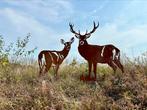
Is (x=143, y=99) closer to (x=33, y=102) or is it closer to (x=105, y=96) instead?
(x=105, y=96)

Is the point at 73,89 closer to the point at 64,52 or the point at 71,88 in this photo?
the point at 71,88

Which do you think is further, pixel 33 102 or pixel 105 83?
pixel 105 83

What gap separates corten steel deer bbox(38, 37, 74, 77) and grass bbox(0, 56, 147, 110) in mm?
240

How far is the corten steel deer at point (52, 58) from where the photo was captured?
13344 mm

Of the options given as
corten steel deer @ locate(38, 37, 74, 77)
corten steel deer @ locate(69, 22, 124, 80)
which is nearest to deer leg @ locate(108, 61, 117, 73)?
corten steel deer @ locate(69, 22, 124, 80)

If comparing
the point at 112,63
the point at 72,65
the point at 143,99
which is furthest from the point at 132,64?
the point at 143,99

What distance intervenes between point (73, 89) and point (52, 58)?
134 centimetres

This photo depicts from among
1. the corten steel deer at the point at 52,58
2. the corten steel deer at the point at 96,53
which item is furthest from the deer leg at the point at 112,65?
the corten steel deer at the point at 52,58

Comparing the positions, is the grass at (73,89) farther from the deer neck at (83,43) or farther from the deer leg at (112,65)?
the deer neck at (83,43)

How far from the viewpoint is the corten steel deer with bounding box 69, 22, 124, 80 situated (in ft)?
41.8

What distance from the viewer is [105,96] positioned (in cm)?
1126

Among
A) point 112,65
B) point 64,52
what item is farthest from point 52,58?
point 112,65

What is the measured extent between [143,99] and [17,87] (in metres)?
3.17

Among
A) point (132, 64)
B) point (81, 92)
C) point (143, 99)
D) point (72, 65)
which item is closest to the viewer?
point (143, 99)
